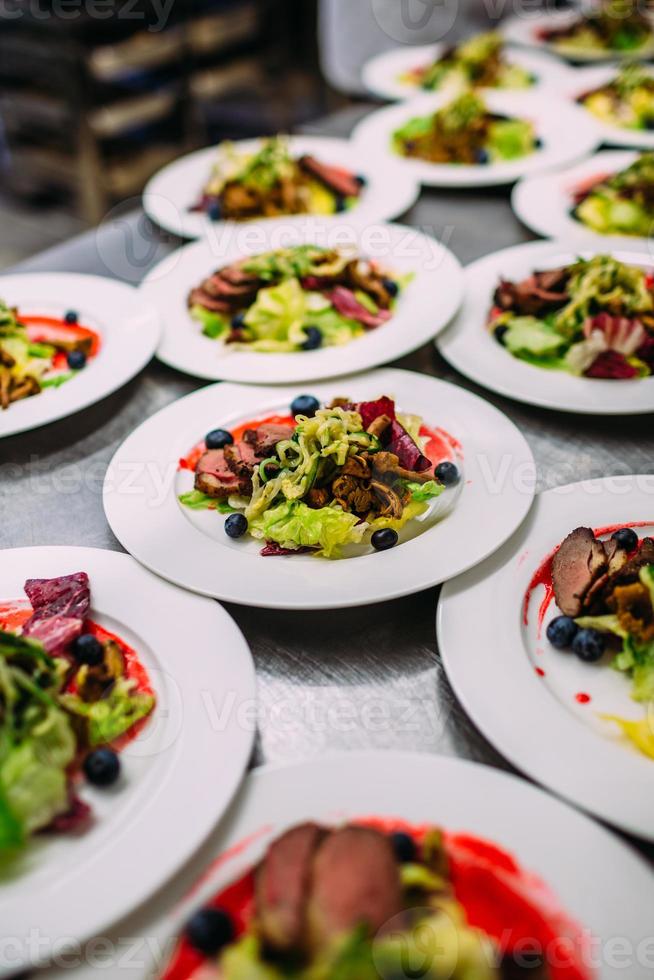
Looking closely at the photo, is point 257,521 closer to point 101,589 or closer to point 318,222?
point 101,589

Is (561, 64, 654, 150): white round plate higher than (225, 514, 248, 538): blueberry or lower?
higher

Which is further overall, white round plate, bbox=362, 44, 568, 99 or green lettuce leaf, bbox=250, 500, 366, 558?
white round plate, bbox=362, 44, 568, 99

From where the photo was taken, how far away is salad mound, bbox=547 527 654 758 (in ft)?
5.58

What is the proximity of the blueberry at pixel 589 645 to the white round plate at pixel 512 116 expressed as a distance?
2.62 m

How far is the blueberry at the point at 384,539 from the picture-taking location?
1.98 m

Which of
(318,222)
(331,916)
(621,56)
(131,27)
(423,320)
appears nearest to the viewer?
(331,916)

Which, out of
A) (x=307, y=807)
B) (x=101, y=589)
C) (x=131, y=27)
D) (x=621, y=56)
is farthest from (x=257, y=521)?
(x=131, y=27)

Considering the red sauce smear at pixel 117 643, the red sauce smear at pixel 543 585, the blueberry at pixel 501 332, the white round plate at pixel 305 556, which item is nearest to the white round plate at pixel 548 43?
the blueberry at pixel 501 332

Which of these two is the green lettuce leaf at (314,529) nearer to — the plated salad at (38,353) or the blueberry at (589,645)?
the blueberry at (589,645)

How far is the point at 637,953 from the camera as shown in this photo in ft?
4.05

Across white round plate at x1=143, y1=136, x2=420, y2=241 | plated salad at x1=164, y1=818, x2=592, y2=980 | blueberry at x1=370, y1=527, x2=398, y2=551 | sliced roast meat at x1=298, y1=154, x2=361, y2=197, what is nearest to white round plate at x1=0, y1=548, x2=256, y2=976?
plated salad at x1=164, y1=818, x2=592, y2=980

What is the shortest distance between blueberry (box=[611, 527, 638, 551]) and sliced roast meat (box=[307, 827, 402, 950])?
960 mm

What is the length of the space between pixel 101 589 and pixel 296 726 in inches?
22.4

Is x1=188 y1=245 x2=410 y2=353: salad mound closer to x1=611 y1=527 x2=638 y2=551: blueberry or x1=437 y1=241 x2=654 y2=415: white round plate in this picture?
x1=437 y1=241 x2=654 y2=415: white round plate
